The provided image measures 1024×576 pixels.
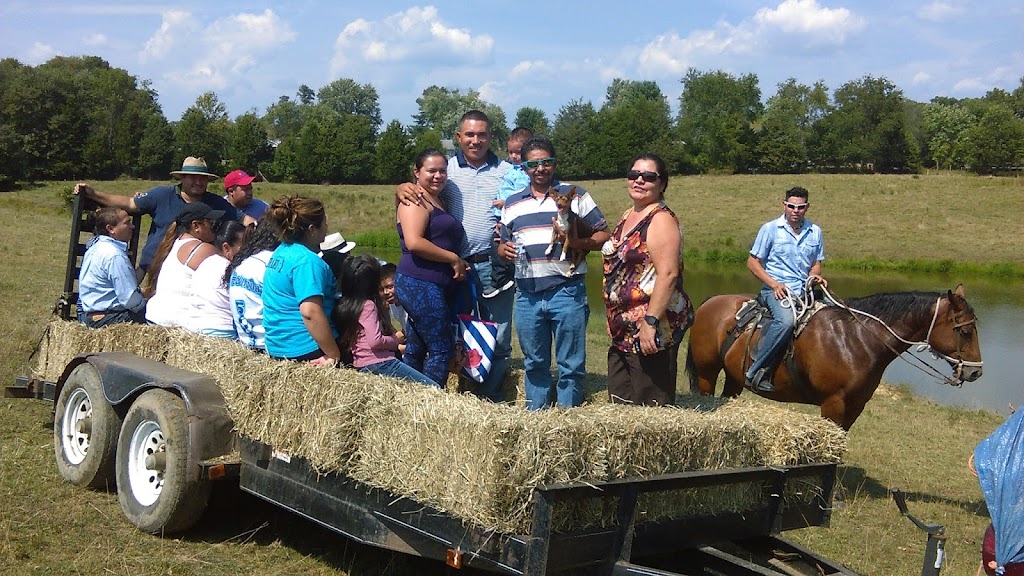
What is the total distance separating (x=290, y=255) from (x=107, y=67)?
322 ft

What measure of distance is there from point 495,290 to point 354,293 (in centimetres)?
104

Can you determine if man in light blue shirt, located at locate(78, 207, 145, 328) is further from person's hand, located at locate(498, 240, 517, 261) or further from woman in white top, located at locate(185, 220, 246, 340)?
person's hand, located at locate(498, 240, 517, 261)

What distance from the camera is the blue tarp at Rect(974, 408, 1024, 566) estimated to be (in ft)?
11.1

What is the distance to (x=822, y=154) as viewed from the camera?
76.7m

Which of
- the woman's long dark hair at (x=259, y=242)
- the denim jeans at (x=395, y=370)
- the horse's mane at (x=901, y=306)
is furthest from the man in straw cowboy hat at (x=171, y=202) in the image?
the horse's mane at (x=901, y=306)

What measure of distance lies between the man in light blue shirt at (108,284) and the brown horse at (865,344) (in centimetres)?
542

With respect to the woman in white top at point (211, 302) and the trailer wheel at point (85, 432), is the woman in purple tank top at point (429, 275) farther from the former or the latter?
the trailer wheel at point (85, 432)

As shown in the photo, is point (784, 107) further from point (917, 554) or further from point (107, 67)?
point (917, 554)

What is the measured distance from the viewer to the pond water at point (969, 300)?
48.0 ft

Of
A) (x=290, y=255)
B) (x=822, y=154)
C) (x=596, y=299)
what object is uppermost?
(x=822, y=154)

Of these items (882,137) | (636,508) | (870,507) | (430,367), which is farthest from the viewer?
(882,137)

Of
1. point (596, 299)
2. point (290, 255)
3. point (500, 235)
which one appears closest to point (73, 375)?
point (290, 255)

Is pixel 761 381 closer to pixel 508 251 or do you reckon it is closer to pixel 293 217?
pixel 508 251

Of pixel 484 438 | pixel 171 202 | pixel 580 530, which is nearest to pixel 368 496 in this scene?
pixel 484 438
